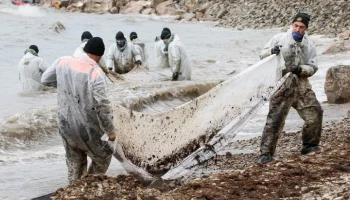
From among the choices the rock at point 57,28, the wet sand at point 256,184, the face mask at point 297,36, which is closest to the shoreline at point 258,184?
the wet sand at point 256,184

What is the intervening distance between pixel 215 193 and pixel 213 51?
895 inches

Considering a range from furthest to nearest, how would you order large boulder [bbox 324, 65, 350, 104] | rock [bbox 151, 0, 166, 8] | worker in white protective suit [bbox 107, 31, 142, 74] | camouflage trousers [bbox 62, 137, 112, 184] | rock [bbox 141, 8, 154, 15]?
rock [bbox 151, 0, 166, 8]
rock [bbox 141, 8, 154, 15]
worker in white protective suit [bbox 107, 31, 142, 74]
large boulder [bbox 324, 65, 350, 104]
camouflage trousers [bbox 62, 137, 112, 184]

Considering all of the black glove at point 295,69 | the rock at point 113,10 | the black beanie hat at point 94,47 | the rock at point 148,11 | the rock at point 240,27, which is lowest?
the rock at point 113,10

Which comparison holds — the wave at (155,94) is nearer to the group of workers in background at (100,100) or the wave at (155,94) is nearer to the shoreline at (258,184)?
the group of workers in background at (100,100)

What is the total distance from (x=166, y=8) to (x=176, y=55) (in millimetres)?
31415

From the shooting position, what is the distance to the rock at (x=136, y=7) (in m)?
48.7

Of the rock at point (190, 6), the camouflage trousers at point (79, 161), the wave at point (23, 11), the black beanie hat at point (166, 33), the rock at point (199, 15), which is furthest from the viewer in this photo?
the wave at point (23, 11)

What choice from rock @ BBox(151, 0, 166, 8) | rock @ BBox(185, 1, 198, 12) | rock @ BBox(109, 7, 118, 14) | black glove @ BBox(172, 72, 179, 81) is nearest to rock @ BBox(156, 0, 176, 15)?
rock @ BBox(151, 0, 166, 8)

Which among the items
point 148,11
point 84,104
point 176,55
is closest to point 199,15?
A: point 148,11

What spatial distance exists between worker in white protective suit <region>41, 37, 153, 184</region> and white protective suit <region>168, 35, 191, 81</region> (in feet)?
27.5

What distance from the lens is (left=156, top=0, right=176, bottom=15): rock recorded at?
4581 cm

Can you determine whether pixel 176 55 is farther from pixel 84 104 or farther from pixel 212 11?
pixel 212 11

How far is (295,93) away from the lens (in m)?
7.86

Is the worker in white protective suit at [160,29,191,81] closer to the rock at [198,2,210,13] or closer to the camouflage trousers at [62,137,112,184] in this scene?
the camouflage trousers at [62,137,112,184]
